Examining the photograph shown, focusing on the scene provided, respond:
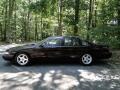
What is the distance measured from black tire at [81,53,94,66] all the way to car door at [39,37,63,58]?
3.63 ft


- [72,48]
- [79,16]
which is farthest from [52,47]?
[79,16]

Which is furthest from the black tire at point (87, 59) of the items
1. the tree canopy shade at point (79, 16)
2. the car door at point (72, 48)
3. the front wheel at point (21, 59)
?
the front wheel at point (21, 59)

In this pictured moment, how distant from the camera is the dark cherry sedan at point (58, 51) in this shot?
1134 cm

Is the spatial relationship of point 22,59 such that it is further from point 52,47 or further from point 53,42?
point 53,42

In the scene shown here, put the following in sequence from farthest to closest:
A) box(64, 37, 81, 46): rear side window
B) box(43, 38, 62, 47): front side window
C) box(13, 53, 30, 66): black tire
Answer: box(64, 37, 81, 46): rear side window
box(43, 38, 62, 47): front side window
box(13, 53, 30, 66): black tire

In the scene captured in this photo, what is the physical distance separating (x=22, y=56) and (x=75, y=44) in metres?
2.49

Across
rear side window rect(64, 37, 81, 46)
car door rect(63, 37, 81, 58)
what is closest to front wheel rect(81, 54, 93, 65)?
car door rect(63, 37, 81, 58)

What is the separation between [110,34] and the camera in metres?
14.0

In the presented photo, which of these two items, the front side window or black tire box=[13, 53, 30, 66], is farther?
the front side window

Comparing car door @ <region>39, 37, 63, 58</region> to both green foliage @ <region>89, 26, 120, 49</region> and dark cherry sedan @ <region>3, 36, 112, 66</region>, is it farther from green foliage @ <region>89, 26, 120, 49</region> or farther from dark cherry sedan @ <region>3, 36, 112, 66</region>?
green foliage @ <region>89, 26, 120, 49</region>

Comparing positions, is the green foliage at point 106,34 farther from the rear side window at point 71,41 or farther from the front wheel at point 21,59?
the front wheel at point 21,59

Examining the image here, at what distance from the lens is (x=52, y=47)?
11.5m

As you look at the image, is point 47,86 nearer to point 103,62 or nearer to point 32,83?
point 32,83

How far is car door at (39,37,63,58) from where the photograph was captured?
37.4 feet
